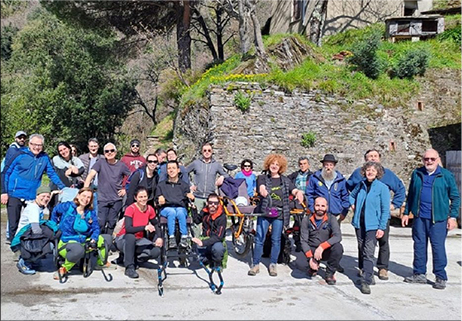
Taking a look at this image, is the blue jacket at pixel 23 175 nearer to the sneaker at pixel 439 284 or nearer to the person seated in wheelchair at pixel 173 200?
the person seated in wheelchair at pixel 173 200

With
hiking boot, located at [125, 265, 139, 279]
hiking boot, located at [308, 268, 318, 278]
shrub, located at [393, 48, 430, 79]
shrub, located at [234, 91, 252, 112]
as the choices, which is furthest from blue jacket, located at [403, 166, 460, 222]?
shrub, located at [393, 48, 430, 79]

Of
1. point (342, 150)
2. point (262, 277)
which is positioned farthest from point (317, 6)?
point (262, 277)

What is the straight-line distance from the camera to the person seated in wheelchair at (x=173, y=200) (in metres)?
5.64

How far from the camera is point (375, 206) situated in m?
5.57

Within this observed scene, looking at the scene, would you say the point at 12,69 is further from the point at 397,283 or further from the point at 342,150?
the point at 397,283

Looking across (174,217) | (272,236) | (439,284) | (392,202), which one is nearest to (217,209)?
(174,217)

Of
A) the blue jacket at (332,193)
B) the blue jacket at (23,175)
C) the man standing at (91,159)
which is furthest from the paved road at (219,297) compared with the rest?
the man standing at (91,159)

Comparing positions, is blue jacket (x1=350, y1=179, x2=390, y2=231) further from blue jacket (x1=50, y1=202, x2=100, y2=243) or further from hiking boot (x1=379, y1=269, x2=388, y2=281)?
blue jacket (x1=50, y1=202, x2=100, y2=243)

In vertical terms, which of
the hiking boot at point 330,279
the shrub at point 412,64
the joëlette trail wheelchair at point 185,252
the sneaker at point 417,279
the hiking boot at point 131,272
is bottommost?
the sneaker at point 417,279

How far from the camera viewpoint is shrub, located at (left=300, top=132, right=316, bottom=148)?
Result: 11.8 meters

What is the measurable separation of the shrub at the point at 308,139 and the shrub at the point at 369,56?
2.75 meters

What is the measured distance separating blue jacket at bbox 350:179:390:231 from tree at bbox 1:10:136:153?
1686cm

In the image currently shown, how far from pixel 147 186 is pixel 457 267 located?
4771 mm

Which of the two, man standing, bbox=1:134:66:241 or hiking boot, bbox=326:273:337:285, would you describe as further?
man standing, bbox=1:134:66:241
